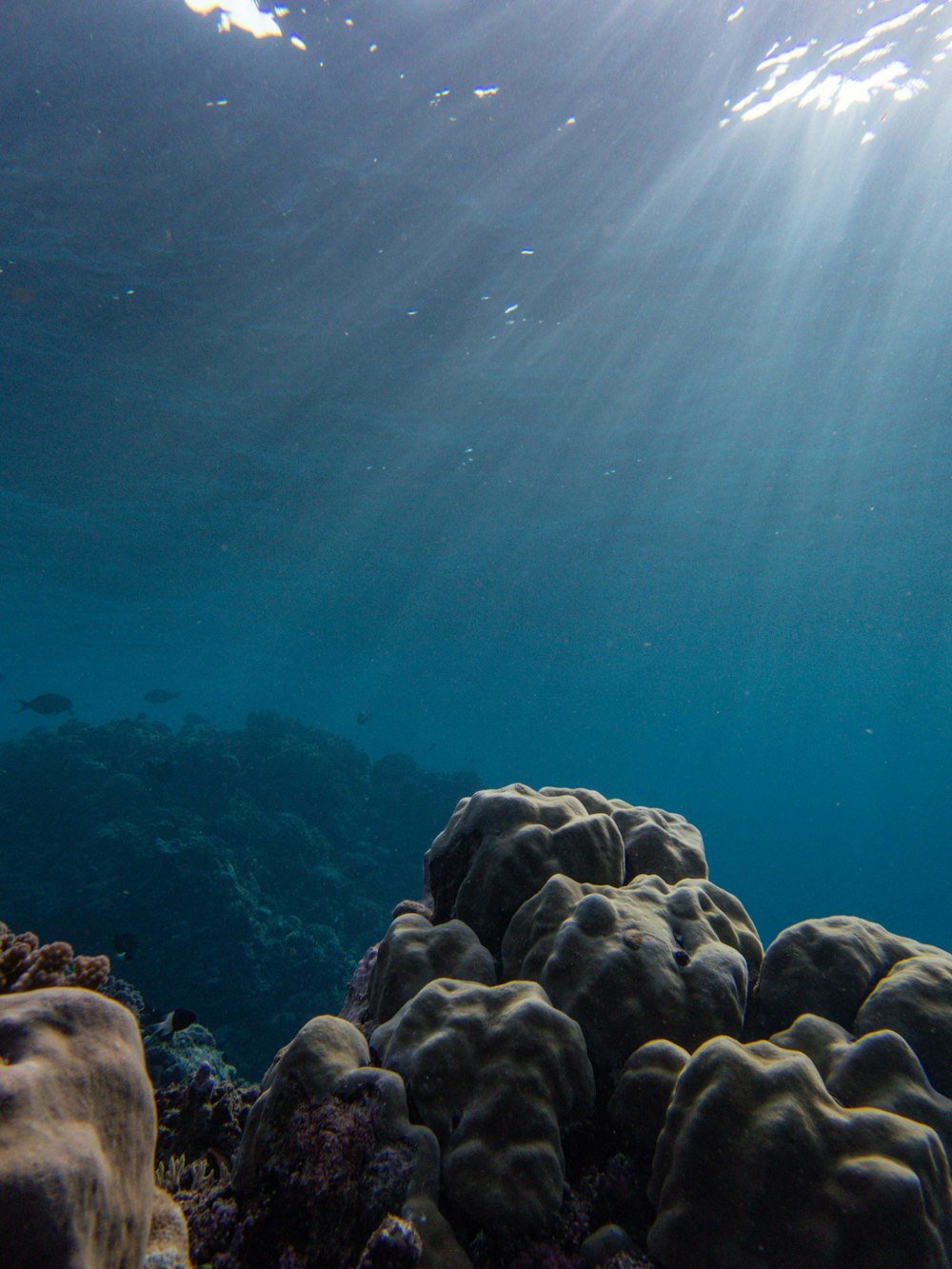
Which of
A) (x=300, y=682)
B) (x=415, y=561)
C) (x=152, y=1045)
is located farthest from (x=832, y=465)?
(x=300, y=682)

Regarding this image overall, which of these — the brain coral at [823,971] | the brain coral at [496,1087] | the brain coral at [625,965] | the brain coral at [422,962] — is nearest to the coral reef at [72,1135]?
the brain coral at [496,1087]

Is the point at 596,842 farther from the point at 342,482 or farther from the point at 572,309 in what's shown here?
the point at 342,482

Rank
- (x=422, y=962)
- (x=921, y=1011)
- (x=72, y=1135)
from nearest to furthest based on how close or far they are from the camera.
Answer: (x=72, y=1135), (x=921, y=1011), (x=422, y=962)

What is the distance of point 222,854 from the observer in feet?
52.3

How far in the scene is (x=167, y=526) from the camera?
1107 inches

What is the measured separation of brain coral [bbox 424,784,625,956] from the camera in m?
3.80

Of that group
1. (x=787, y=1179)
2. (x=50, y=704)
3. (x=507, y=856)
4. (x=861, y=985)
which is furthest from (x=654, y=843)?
(x=50, y=704)

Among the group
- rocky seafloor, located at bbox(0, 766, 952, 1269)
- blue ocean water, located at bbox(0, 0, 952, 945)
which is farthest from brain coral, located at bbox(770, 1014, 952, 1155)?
blue ocean water, located at bbox(0, 0, 952, 945)

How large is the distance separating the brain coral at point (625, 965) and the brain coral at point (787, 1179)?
508mm

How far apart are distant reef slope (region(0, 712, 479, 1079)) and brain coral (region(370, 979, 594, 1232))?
799 cm

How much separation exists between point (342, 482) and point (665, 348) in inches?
535

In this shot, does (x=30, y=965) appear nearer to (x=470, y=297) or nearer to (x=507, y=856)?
(x=507, y=856)

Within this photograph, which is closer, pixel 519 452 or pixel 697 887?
pixel 697 887

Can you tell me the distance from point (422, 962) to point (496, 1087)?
1.02 meters
